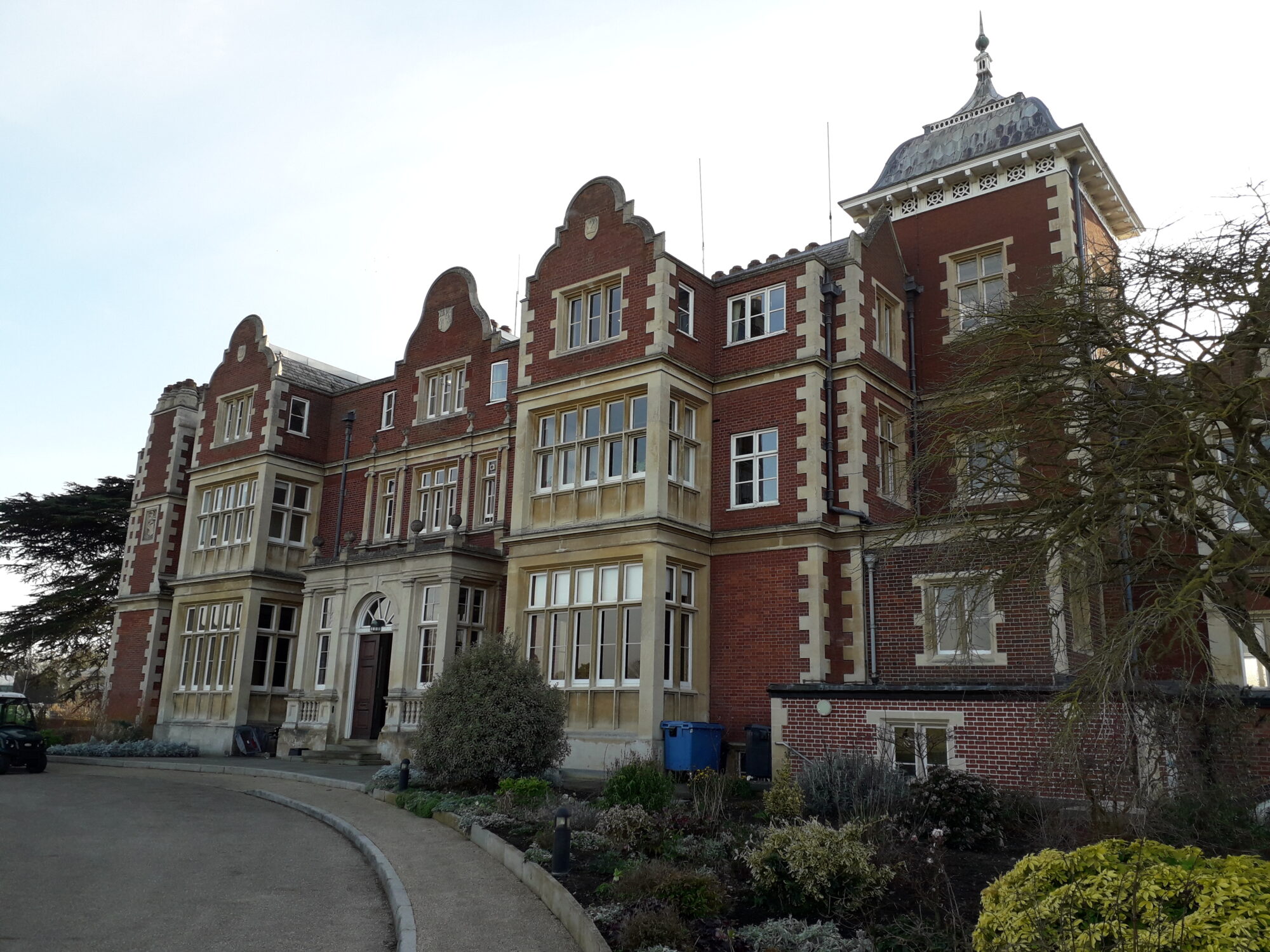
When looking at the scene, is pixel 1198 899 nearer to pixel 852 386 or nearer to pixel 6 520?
pixel 852 386

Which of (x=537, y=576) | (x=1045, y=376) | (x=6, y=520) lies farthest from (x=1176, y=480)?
(x=6, y=520)

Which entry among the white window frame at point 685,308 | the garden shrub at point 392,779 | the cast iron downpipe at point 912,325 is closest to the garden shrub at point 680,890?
the garden shrub at point 392,779

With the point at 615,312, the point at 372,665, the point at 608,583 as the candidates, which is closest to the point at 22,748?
the point at 372,665

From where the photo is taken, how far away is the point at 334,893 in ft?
32.3

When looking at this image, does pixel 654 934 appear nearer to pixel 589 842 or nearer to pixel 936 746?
pixel 589 842

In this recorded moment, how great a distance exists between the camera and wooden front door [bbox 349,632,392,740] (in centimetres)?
2417

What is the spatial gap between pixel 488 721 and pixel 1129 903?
11335 mm

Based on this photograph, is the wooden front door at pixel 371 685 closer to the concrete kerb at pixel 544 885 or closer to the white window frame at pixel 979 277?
the concrete kerb at pixel 544 885

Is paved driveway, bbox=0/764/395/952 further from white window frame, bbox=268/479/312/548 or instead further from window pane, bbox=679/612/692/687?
white window frame, bbox=268/479/312/548

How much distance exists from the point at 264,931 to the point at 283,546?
70.2 ft

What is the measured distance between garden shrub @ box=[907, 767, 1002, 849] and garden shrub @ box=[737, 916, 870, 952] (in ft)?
10.4

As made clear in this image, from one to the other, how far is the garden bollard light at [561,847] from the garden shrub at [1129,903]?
4.76m

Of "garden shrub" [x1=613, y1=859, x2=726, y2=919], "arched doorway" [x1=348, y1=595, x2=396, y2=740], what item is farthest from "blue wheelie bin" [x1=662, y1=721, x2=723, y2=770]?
"arched doorway" [x1=348, y1=595, x2=396, y2=740]

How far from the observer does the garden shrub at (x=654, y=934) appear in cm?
734
